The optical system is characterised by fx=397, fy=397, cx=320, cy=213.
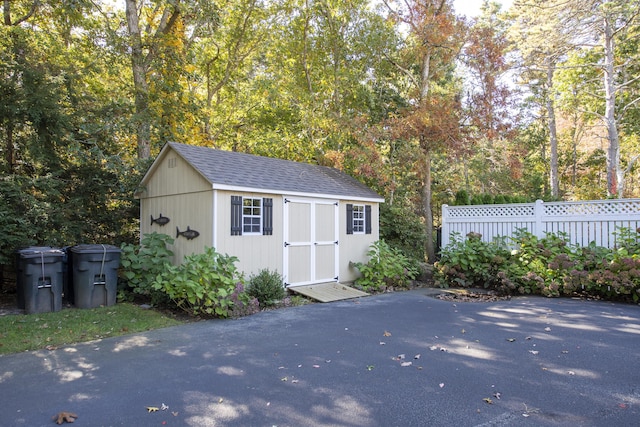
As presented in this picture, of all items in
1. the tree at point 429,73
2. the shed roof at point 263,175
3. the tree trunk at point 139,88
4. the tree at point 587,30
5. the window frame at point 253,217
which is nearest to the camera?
the shed roof at point 263,175

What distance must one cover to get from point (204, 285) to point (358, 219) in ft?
15.7

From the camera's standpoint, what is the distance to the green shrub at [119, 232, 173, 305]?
6996mm

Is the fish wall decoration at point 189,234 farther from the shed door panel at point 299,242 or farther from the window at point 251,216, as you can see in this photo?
the shed door panel at point 299,242

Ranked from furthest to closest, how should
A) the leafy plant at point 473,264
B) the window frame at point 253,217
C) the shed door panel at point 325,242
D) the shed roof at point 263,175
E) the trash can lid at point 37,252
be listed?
the leafy plant at point 473,264, the shed door panel at point 325,242, the window frame at point 253,217, the shed roof at point 263,175, the trash can lid at point 37,252

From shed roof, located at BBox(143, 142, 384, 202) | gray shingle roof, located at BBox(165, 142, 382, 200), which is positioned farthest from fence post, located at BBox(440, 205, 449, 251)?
gray shingle roof, located at BBox(165, 142, 382, 200)

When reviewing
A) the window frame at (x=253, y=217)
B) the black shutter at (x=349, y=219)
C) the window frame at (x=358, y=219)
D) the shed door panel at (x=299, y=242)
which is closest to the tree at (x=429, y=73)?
the window frame at (x=358, y=219)

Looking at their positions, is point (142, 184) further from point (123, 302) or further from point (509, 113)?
point (509, 113)

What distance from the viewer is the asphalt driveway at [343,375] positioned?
9.24ft

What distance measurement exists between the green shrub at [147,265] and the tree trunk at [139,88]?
391 centimetres

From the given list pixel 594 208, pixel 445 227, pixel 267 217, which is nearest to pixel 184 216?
pixel 267 217

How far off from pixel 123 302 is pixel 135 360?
3.57 metres

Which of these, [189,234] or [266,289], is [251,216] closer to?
[189,234]

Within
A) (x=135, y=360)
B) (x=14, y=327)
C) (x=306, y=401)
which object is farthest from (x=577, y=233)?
(x=14, y=327)

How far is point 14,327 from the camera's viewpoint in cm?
529
